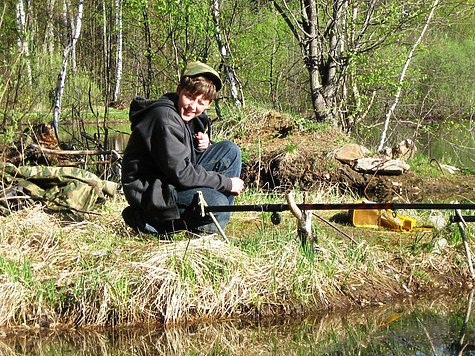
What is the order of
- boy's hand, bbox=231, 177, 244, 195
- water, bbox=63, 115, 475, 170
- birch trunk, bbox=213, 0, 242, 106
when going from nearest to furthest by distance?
1. boy's hand, bbox=231, 177, 244, 195
2. birch trunk, bbox=213, 0, 242, 106
3. water, bbox=63, 115, 475, 170

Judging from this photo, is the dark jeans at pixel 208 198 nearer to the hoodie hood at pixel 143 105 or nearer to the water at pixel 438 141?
the hoodie hood at pixel 143 105

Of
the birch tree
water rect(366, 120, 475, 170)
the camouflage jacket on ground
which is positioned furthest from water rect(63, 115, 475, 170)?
the camouflage jacket on ground

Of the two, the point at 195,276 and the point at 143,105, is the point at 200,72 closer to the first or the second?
the point at 143,105

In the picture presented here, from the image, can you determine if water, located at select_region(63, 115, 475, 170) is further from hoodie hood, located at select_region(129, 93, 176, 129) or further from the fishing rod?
the fishing rod

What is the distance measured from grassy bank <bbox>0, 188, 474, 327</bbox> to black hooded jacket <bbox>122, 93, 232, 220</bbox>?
40 centimetres

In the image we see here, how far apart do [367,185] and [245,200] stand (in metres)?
2.34

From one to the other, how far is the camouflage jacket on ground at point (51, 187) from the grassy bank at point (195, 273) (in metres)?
0.47

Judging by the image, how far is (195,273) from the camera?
386 centimetres

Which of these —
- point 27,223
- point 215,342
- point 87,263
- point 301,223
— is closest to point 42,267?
point 87,263

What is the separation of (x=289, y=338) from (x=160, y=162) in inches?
55.0

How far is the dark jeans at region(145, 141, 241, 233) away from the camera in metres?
3.93

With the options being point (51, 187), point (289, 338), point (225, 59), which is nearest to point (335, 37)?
point (225, 59)

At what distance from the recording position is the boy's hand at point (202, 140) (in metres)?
4.29

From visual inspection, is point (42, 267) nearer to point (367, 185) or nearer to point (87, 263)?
point (87, 263)
